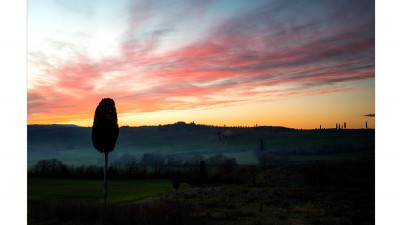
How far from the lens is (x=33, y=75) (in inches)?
416

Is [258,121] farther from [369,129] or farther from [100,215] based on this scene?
[100,215]

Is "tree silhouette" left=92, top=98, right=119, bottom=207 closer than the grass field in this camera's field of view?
Yes

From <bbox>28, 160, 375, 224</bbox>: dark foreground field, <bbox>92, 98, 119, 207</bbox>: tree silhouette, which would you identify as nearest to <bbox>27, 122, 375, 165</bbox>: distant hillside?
<bbox>28, 160, 375, 224</bbox>: dark foreground field

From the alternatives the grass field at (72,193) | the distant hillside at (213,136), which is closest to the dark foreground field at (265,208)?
the grass field at (72,193)

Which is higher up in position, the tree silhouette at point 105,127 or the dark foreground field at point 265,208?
the tree silhouette at point 105,127

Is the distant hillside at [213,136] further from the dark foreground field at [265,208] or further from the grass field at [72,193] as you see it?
the grass field at [72,193]

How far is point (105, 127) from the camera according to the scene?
1062 cm

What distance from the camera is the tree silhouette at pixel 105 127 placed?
418 inches

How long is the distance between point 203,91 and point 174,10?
3173 mm

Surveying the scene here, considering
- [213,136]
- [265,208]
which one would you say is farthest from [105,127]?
[265,208]

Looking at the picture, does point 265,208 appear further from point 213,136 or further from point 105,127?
point 105,127

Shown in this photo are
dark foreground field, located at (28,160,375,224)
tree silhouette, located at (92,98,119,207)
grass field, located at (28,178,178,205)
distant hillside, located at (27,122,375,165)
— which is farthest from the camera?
grass field, located at (28,178,178,205)

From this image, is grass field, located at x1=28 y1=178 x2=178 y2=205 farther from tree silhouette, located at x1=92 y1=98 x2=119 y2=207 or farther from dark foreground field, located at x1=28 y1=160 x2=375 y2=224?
tree silhouette, located at x1=92 y1=98 x2=119 y2=207

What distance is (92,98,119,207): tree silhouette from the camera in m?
10.6
